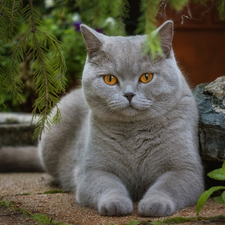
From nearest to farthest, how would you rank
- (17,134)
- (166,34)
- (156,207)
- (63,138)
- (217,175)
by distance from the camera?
1. (156,207)
2. (217,175)
3. (166,34)
4. (63,138)
5. (17,134)

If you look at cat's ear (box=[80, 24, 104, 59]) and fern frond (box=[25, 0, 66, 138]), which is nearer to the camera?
fern frond (box=[25, 0, 66, 138])

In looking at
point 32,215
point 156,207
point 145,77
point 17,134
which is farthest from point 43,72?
point 17,134

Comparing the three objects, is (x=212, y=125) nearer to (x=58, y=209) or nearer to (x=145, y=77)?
(x=145, y=77)

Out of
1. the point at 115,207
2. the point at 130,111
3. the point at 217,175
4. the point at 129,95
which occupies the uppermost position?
the point at 129,95

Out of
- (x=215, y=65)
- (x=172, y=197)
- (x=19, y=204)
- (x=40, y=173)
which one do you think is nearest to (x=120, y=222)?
(x=172, y=197)

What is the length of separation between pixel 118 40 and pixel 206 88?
70 centimetres

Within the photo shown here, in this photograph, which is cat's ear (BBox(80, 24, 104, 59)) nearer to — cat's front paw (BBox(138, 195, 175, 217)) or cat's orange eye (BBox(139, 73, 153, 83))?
cat's orange eye (BBox(139, 73, 153, 83))

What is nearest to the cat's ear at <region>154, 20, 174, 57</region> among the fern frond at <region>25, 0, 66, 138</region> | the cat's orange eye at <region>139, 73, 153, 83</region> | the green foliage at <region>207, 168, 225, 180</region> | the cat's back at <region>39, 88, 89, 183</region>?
the cat's orange eye at <region>139, 73, 153, 83</region>

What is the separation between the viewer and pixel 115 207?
64.6 inches

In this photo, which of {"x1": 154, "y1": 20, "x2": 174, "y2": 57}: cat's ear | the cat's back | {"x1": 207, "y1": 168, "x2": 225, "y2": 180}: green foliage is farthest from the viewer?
the cat's back

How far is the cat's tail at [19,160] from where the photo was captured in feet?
10.5

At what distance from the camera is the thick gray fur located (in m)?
1.87

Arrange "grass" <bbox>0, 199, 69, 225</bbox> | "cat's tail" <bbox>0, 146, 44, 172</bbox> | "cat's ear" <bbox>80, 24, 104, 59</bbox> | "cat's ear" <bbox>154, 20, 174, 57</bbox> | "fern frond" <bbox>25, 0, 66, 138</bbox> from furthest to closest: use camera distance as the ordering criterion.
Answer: "cat's tail" <bbox>0, 146, 44, 172</bbox>, "cat's ear" <bbox>80, 24, 104, 59</bbox>, "cat's ear" <bbox>154, 20, 174, 57</bbox>, "fern frond" <bbox>25, 0, 66, 138</bbox>, "grass" <bbox>0, 199, 69, 225</bbox>

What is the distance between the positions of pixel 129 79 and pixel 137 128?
0.33m
